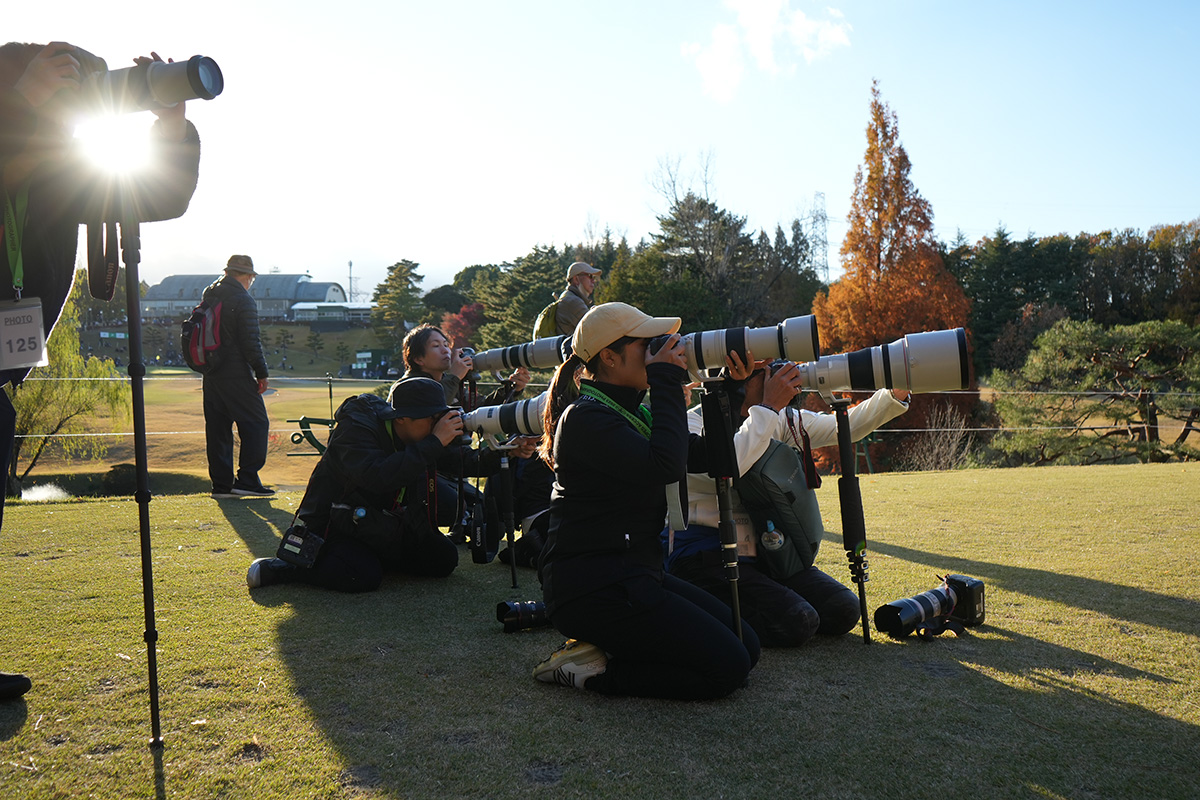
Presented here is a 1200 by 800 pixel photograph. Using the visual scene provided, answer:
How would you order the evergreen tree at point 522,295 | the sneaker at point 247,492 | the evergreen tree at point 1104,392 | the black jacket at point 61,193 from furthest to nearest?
1. the evergreen tree at point 522,295
2. the evergreen tree at point 1104,392
3. the sneaker at point 247,492
4. the black jacket at point 61,193

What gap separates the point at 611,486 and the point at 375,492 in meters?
1.62

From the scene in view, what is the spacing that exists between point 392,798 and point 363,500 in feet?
6.96

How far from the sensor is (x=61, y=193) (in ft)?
7.96

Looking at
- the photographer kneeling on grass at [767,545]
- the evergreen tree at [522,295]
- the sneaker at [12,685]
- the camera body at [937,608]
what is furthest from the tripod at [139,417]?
the evergreen tree at [522,295]

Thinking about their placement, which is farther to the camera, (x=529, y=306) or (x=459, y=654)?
(x=529, y=306)

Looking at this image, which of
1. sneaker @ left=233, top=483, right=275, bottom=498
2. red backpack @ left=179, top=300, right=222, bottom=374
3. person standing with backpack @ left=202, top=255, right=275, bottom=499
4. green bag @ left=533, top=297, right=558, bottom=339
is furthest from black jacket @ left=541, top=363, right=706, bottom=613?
sneaker @ left=233, top=483, right=275, bottom=498

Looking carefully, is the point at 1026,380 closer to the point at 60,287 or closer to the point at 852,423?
the point at 852,423

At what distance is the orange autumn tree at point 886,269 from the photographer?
75.6 ft

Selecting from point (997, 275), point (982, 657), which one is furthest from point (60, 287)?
point (997, 275)

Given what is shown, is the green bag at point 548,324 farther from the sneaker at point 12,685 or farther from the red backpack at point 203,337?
the sneaker at point 12,685

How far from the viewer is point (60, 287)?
2.56 metres

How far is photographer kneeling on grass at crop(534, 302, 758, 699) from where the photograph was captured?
8.20 ft

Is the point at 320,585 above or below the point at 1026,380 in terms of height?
below

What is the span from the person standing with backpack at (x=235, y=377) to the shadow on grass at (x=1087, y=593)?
485 centimetres
